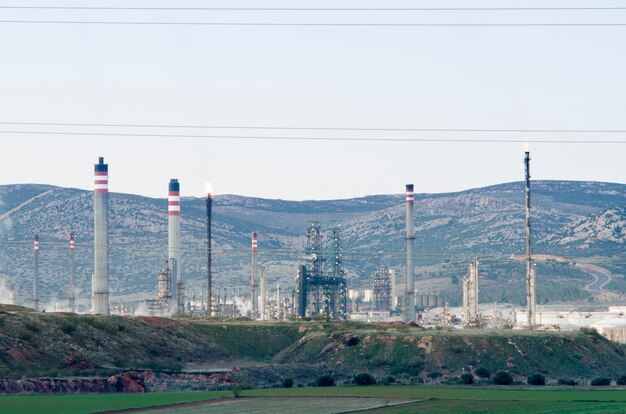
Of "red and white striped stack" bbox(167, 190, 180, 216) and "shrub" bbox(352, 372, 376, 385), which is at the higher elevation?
"red and white striped stack" bbox(167, 190, 180, 216)

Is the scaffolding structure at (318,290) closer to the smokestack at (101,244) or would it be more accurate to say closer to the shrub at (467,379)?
the smokestack at (101,244)

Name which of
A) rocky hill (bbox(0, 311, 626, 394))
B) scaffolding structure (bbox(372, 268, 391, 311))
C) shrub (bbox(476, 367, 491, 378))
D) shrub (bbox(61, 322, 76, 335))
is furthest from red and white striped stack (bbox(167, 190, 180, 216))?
shrub (bbox(476, 367, 491, 378))

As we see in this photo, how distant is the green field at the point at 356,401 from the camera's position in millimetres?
52562

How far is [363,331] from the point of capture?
8912 cm

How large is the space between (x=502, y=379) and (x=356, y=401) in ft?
58.6

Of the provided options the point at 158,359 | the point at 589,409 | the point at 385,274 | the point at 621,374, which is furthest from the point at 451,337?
the point at 385,274

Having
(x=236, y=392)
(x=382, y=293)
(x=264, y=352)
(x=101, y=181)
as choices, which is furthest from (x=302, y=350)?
(x=382, y=293)

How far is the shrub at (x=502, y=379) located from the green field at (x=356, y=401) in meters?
7.15

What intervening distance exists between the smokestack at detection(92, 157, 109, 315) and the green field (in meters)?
54.0

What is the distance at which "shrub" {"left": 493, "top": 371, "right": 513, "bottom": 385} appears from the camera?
72.9 metres

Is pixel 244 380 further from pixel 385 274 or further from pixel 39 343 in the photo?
pixel 385 274

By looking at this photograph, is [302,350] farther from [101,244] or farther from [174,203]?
[174,203]

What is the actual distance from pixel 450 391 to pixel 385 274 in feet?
382

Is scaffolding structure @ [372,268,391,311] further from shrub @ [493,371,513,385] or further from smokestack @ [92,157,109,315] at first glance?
shrub @ [493,371,513,385]
